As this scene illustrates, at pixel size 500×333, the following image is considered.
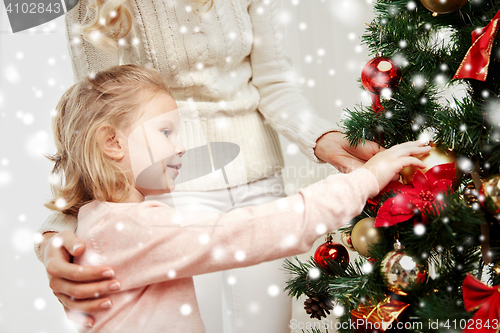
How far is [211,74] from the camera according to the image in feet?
2.06

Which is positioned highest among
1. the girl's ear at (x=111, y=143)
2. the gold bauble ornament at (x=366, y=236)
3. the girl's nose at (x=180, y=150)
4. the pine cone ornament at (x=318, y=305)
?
the girl's ear at (x=111, y=143)

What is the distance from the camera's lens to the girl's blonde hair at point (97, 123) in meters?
0.55

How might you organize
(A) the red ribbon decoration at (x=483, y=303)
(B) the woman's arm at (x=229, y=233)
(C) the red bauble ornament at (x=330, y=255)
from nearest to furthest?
(A) the red ribbon decoration at (x=483, y=303) → (B) the woman's arm at (x=229, y=233) → (C) the red bauble ornament at (x=330, y=255)

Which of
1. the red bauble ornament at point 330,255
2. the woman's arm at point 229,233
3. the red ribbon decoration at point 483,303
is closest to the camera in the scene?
the red ribbon decoration at point 483,303

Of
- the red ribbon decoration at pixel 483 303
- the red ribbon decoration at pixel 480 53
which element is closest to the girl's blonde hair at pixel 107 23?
the red ribbon decoration at pixel 480 53

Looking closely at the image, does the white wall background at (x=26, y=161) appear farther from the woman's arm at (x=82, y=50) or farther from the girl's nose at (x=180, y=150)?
the girl's nose at (x=180, y=150)

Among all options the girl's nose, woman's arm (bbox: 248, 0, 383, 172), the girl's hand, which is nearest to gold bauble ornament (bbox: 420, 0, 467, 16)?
the girl's hand

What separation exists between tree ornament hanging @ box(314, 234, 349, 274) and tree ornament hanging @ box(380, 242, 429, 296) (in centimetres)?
14

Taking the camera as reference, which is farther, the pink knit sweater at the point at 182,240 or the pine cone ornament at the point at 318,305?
the pine cone ornament at the point at 318,305

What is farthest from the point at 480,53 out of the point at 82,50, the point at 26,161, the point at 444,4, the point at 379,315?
the point at 26,161

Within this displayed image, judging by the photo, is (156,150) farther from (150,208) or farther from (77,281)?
(77,281)

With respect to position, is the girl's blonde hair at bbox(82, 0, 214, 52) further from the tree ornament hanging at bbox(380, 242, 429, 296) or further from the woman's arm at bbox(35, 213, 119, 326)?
the tree ornament hanging at bbox(380, 242, 429, 296)

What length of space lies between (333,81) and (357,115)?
0.59 m

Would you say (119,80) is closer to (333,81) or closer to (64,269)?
(64,269)
